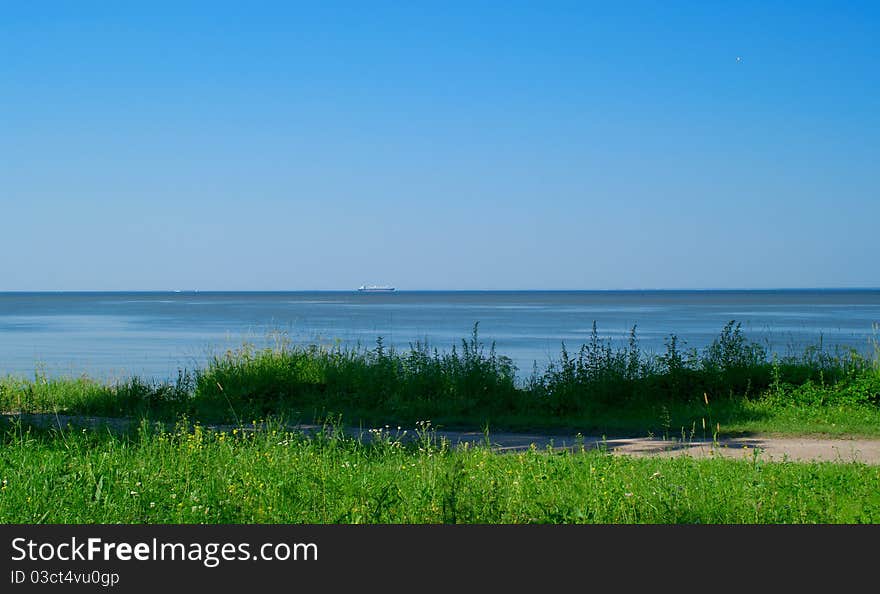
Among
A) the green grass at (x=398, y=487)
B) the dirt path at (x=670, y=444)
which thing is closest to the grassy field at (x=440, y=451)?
the green grass at (x=398, y=487)

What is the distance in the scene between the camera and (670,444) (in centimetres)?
1130

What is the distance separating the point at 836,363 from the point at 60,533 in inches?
584

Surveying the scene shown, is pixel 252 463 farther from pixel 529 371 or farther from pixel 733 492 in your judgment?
pixel 529 371

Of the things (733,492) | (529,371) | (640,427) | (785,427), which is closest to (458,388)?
(640,427)

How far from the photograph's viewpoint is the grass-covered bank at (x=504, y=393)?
13938 mm

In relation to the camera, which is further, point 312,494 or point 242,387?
point 242,387

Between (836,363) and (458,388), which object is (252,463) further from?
(836,363)

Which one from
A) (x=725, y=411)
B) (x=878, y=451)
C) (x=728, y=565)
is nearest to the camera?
(x=728, y=565)

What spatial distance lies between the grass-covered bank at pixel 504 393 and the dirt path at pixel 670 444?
829 mm

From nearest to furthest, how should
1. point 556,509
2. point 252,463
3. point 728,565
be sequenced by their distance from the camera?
point 728,565 → point 556,509 → point 252,463

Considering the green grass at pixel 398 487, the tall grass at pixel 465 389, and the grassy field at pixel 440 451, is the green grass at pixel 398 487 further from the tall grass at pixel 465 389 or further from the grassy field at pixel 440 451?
the tall grass at pixel 465 389

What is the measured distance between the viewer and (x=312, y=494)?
23.6 ft

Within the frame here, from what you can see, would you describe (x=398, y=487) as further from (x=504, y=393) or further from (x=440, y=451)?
(x=504, y=393)

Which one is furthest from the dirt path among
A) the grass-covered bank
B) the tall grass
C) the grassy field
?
the tall grass
